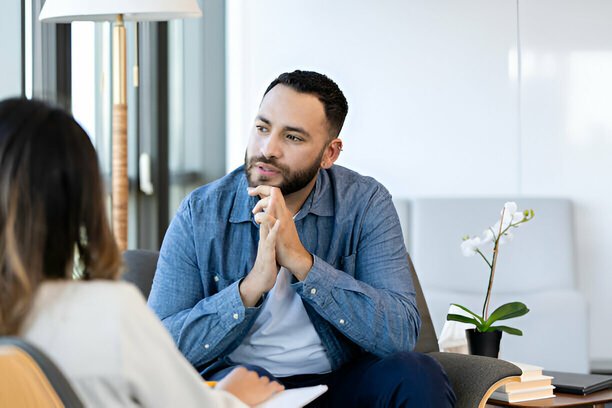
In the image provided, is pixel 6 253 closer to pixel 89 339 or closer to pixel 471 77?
pixel 89 339

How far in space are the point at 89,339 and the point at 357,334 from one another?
41.0 inches

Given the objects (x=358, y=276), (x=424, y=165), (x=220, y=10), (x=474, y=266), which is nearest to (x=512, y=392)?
(x=358, y=276)

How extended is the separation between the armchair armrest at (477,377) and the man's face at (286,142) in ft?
1.73

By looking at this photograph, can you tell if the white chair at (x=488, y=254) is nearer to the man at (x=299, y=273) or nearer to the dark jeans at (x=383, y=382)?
the man at (x=299, y=273)

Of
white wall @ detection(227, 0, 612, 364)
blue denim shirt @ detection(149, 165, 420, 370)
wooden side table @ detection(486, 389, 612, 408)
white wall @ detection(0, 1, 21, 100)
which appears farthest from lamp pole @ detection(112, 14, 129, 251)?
white wall @ detection(227, 0, 612, 364)

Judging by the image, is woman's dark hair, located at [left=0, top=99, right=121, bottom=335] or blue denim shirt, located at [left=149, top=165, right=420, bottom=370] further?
blue denim shirt, located at [left=149, top=165, right=420, bottom=370]

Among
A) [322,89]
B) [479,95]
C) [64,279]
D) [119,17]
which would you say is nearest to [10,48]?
[119,17]

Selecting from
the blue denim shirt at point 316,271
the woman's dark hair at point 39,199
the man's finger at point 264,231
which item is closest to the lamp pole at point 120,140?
the blue denim shirt at point 316,271

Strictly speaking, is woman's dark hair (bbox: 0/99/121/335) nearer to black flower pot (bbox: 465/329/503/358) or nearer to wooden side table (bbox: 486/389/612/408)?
wooden side table (bbox: 486/389/612/408)

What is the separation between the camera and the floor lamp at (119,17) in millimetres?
3068

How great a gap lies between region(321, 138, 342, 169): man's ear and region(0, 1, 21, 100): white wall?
138cm

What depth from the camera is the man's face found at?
88.4 inches

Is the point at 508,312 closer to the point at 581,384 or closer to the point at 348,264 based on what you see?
the point at 581,384

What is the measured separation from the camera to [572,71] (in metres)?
4.66
